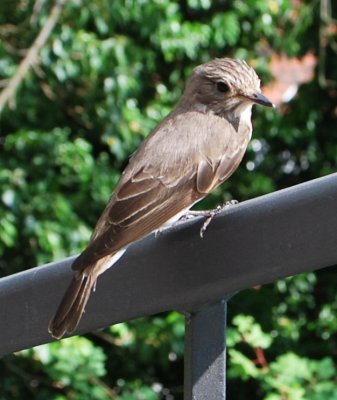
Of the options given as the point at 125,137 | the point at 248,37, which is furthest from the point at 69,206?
the point at 248,37

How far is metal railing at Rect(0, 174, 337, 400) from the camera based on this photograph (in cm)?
184

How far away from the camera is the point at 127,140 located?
6.12 meters

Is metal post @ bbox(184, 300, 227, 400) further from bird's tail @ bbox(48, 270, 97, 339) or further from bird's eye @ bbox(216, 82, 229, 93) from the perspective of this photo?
bird's eye @ bbox(216, 82, 229, 93)

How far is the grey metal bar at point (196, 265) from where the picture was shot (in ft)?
6.02

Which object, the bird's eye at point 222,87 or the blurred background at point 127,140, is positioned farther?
the blurred background at point 127,140

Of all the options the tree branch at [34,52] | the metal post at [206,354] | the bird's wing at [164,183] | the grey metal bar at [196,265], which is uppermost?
the grey metal bar at [196,265]

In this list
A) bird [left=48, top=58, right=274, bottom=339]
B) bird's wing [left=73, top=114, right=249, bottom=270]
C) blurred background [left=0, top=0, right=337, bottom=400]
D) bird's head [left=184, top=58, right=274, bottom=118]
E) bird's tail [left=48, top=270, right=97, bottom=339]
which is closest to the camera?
bird's tail [left=48, top=270, right=97, bottom=339]

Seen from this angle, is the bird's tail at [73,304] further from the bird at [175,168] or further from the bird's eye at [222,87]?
the bird's eye at [222,87]

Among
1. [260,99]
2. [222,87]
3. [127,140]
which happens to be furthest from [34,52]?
[260,99]

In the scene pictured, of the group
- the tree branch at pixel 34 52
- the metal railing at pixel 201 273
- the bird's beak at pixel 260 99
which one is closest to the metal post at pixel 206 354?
the metal railing at pixel 201 273

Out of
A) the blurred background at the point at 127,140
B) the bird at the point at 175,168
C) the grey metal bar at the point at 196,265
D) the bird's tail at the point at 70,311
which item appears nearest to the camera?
the grey metal bar at the point at 196,265

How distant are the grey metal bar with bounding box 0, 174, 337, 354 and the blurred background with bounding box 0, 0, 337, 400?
3.16 meters

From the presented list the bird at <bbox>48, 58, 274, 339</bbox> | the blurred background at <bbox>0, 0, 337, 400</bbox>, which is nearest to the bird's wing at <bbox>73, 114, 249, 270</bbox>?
the bird at <bbox>48, 58, 274, 339</bbox>

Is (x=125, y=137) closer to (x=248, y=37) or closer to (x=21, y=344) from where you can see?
(x=248, y=37)
